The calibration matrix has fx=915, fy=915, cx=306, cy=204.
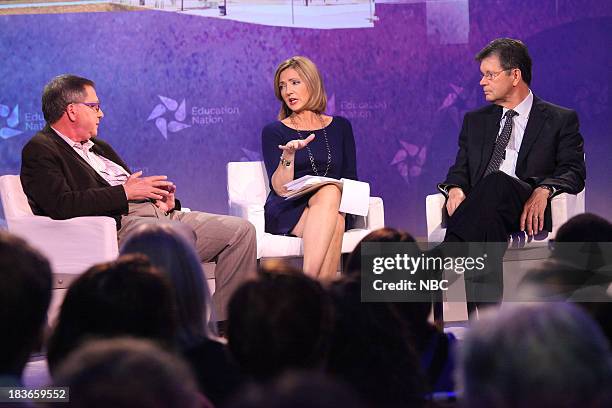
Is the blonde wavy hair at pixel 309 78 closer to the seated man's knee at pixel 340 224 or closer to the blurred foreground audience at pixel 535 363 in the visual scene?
the seated man's knee at pixel 340 224

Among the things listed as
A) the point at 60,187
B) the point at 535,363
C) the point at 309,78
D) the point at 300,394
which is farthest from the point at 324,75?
the point at 300,394

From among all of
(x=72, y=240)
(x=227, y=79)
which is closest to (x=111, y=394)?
(x=72, y=240)

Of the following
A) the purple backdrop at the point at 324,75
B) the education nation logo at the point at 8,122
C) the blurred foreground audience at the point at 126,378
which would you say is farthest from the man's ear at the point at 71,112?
the blurred foreground audience at the point at 126,378

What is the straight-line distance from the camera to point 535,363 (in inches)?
50.1

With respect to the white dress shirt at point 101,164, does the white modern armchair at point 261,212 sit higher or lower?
lower

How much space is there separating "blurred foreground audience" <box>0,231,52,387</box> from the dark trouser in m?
2.97

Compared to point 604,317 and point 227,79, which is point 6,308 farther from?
point 227,79

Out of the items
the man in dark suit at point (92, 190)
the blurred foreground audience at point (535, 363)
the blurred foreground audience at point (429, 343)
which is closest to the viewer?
the blurred foreground audience at point (535, 363)

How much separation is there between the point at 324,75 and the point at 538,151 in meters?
2.07

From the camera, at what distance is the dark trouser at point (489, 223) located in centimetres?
447

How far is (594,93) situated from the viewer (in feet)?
22.2

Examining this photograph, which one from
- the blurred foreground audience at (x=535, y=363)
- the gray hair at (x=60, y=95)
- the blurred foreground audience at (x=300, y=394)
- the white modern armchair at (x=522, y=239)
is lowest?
the white modern armchair at (x=522, y=239)

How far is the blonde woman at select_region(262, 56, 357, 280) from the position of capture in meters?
5.03

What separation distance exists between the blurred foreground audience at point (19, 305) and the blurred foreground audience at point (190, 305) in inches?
14.7
